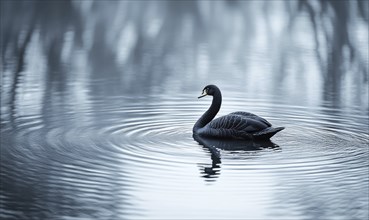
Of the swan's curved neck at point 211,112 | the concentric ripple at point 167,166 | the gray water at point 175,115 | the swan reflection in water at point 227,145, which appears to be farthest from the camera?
the swan's curved neck at point 211,112

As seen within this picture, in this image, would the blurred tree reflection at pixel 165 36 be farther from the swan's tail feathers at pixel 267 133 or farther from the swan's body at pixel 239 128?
the swan's tail feathers at pixel 267 133

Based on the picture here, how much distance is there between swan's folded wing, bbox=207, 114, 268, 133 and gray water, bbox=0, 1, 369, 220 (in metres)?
0.21

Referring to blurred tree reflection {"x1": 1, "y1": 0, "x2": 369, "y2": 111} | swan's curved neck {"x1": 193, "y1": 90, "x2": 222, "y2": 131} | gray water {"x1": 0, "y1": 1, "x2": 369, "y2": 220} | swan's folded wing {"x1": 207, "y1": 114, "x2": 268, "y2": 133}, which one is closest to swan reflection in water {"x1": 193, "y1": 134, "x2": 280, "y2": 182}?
gray water {"x1": 0, "y1": 1, "x2": 369, "y2": 220}

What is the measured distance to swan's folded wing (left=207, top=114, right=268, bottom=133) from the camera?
41.0 ft

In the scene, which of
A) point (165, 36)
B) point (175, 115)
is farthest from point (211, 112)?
point (165, 36)

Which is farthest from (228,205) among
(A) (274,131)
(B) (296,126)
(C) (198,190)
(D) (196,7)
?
(D) (196,7)

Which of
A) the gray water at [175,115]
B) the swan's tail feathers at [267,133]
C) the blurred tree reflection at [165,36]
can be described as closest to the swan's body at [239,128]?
the swan's tail feathers at [267,133]

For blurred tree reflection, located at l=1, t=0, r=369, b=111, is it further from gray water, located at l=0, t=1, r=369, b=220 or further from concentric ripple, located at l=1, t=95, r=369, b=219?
concentric ripple, located at l=1, t=95, r=369, b=219

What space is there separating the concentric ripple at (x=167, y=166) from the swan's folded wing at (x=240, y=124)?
0.33m

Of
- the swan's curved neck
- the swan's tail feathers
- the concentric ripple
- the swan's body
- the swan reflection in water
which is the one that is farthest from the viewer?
the swan's curved neck

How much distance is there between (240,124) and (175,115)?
201 cm

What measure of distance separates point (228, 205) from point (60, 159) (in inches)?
99.8

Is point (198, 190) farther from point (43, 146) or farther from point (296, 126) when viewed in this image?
point (296, 126)

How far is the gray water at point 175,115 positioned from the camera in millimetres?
9977
